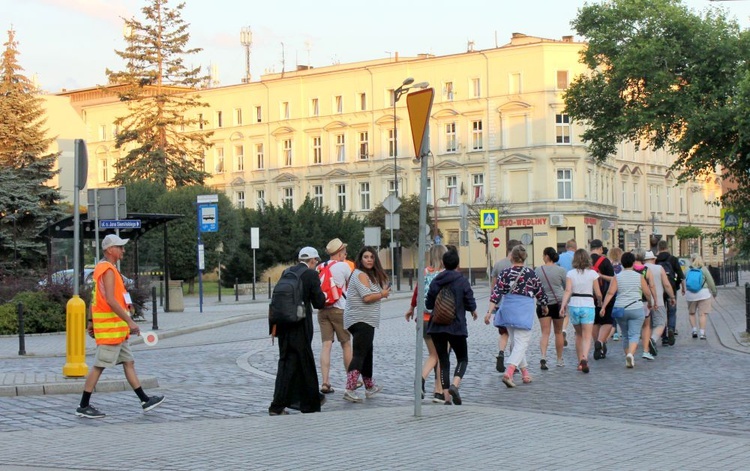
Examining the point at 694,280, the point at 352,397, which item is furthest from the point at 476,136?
the point at 352,397

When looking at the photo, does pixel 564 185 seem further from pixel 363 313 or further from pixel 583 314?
pixel 363 313

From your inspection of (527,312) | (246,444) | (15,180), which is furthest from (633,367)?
(15,180)

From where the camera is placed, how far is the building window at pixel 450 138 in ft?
268

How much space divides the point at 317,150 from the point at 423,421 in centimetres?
7734

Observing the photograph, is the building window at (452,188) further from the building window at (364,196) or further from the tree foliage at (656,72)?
the tree foliage at (656,72)

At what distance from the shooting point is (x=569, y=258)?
827 inches

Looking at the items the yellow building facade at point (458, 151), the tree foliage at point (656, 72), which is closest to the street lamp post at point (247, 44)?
the yellow building facade at point (458, 151)

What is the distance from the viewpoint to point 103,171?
326 feet

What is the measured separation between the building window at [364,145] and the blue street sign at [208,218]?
4860 centimetres

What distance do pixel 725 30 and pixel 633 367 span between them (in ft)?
93.8

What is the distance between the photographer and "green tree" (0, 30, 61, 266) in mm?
42875

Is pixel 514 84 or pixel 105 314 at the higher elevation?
pixel 514 84

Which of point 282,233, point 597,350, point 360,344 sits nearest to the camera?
point 360,344

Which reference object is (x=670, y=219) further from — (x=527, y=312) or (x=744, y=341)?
(x=527, y=312)
